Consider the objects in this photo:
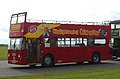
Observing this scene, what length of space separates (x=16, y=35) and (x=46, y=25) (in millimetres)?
2241

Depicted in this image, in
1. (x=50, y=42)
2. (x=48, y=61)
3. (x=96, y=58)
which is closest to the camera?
(x=48, y=61)

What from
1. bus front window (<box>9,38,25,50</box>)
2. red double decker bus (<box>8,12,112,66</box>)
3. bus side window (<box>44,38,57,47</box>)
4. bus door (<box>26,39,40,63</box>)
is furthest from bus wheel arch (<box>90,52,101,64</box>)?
bus front window (<box>9,38,25,50</box>)

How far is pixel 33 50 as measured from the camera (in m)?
25.5

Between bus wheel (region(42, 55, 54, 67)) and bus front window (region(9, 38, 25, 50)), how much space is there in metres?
1.97

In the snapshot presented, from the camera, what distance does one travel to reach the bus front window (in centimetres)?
2500

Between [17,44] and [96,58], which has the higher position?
[17,44]

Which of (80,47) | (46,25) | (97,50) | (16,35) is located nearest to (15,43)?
(16,35)

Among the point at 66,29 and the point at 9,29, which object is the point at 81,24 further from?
the point at 9,29

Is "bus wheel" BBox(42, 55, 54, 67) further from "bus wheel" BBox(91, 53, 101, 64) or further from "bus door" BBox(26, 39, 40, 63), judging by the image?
"bus wheel" BBox(91, 53, 101, 64)

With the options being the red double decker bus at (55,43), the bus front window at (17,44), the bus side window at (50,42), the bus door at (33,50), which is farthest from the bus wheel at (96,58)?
the bus front window at (17,44)

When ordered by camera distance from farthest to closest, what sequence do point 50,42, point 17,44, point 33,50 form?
point 50,42
point 33,50
point 17,44

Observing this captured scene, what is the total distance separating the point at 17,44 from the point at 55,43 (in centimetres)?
287

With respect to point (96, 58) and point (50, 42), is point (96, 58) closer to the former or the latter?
point (96, 58)

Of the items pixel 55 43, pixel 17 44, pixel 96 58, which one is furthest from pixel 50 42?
pixel 96 58
